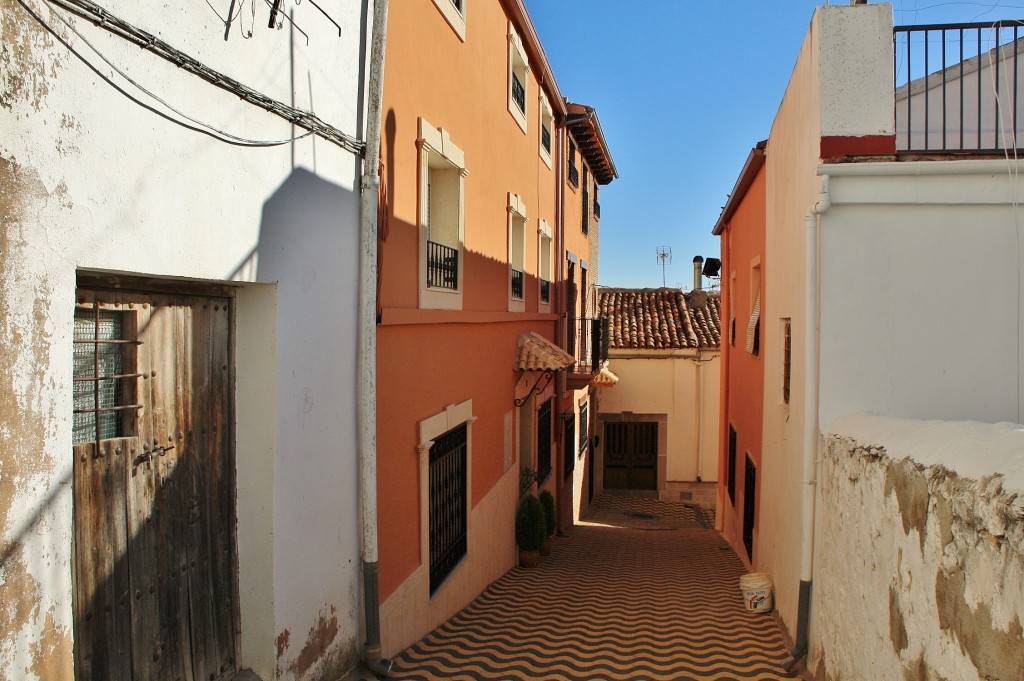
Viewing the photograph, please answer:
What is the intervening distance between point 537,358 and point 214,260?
7203 millimetres

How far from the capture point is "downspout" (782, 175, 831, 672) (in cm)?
575

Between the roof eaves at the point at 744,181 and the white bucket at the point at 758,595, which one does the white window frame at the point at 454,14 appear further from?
the white bucket at the point at 758,595

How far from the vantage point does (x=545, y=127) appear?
541 inches

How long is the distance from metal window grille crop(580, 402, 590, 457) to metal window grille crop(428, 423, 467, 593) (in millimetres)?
10177

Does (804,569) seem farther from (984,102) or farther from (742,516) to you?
(742,516)

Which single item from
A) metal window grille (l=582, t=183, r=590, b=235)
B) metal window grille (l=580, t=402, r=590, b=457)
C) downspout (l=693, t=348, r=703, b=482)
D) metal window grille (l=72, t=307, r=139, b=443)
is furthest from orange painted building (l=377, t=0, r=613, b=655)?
downspout (l=693, t=348, r=703, b=482)

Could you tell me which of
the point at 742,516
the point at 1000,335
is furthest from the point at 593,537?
the point at 1000,335

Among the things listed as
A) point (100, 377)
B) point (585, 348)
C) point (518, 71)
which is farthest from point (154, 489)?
point (585, 348)

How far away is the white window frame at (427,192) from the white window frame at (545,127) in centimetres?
528

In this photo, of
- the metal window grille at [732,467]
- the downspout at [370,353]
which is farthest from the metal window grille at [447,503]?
the metal window grille at [732,467]

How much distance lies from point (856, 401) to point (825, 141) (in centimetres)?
197

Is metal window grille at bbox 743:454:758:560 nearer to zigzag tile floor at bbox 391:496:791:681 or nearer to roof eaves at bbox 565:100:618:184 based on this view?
zigzag tile floor at bbox 391:496:791:681

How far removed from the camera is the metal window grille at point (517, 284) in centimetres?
1083

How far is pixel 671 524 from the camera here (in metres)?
17.7
